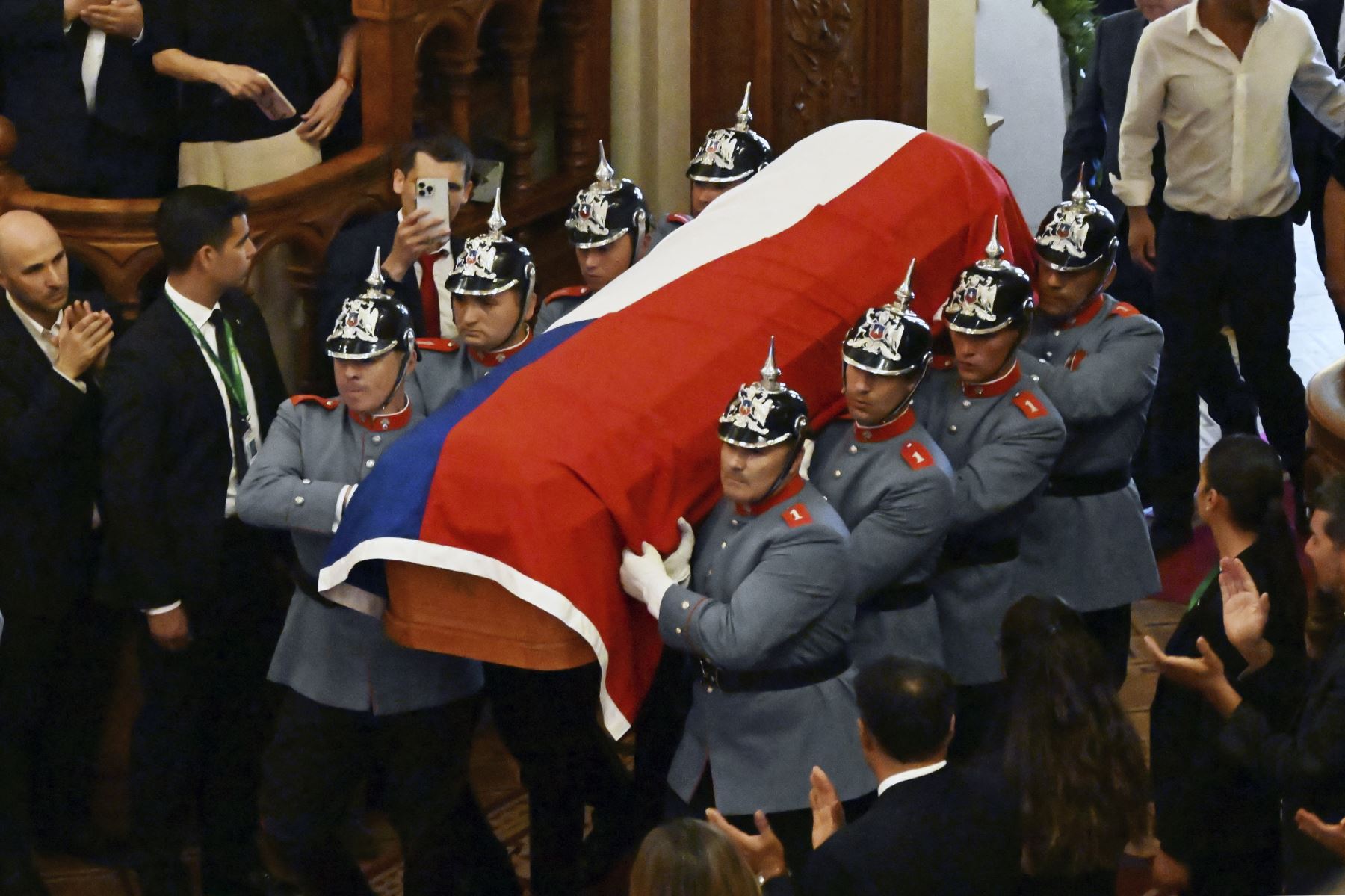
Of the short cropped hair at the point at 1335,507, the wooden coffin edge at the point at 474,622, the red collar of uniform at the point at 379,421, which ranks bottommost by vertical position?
the wooden coffin edge at the point at 474,622

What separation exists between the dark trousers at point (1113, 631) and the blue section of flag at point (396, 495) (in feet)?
5.00

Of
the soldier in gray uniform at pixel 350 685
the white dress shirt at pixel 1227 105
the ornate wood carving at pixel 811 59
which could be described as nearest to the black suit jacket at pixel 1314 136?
the white dress shirt at pixel 1227 105

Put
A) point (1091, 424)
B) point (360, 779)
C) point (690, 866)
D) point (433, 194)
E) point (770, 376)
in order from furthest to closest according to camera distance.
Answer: point (433, 194)
point (1091, 424)
point (360, 779)
point (770, 376)
point (690, 866)

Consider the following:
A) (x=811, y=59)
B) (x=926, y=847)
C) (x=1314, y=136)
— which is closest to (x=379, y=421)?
(x=926, y=847)

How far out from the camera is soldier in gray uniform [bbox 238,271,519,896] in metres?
3.64

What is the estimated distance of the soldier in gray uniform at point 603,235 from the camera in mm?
4316

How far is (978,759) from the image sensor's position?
3.03 metres

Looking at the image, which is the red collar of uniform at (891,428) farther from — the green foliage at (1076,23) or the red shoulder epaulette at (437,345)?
the green foliage at (1076,23)

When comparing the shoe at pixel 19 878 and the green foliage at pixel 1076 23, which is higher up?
the green foliage at pixel 1076 23

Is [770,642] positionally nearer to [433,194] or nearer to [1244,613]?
[1244,613]

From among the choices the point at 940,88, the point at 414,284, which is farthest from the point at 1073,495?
the point at 940,88

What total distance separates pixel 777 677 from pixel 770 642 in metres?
0.17

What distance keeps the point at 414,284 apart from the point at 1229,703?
212 centimetres

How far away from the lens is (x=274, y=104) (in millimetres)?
4680
